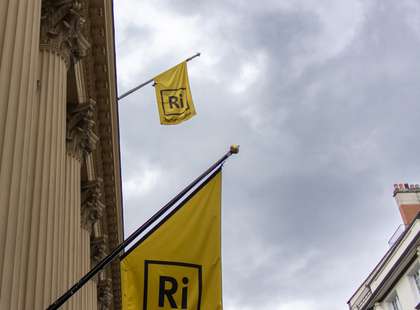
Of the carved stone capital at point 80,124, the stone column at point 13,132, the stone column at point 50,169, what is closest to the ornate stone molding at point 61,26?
the stone column at point 50,169

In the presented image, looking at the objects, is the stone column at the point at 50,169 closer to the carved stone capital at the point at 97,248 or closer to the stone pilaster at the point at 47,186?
the stone pilaster at the point at 47,186

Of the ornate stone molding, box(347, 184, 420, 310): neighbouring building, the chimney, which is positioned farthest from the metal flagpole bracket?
the chimney

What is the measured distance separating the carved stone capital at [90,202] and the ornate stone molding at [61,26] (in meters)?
6.60

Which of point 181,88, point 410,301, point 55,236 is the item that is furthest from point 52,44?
point 410,301

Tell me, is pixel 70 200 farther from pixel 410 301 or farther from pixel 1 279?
pixel 410 301

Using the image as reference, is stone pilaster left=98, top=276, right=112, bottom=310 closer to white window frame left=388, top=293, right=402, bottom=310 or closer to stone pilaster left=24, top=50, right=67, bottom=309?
stone pilaster left=24, top=50, right=67, bottom=309

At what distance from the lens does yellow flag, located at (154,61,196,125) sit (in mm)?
25453

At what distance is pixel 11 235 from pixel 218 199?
3292mm

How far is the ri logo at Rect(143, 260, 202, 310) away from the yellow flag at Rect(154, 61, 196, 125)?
16115 mm

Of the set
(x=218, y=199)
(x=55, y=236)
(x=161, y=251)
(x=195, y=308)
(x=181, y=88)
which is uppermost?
(x=181, y=88)

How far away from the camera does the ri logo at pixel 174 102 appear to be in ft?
83.8

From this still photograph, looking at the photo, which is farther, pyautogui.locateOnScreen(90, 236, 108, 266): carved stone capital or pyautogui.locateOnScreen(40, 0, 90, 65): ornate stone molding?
pyautogui.locateOnScreen(90, 236, 108, 266): carved stone capital

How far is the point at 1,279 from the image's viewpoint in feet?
28.1

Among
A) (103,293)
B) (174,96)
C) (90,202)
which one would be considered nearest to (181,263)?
(90,202)
